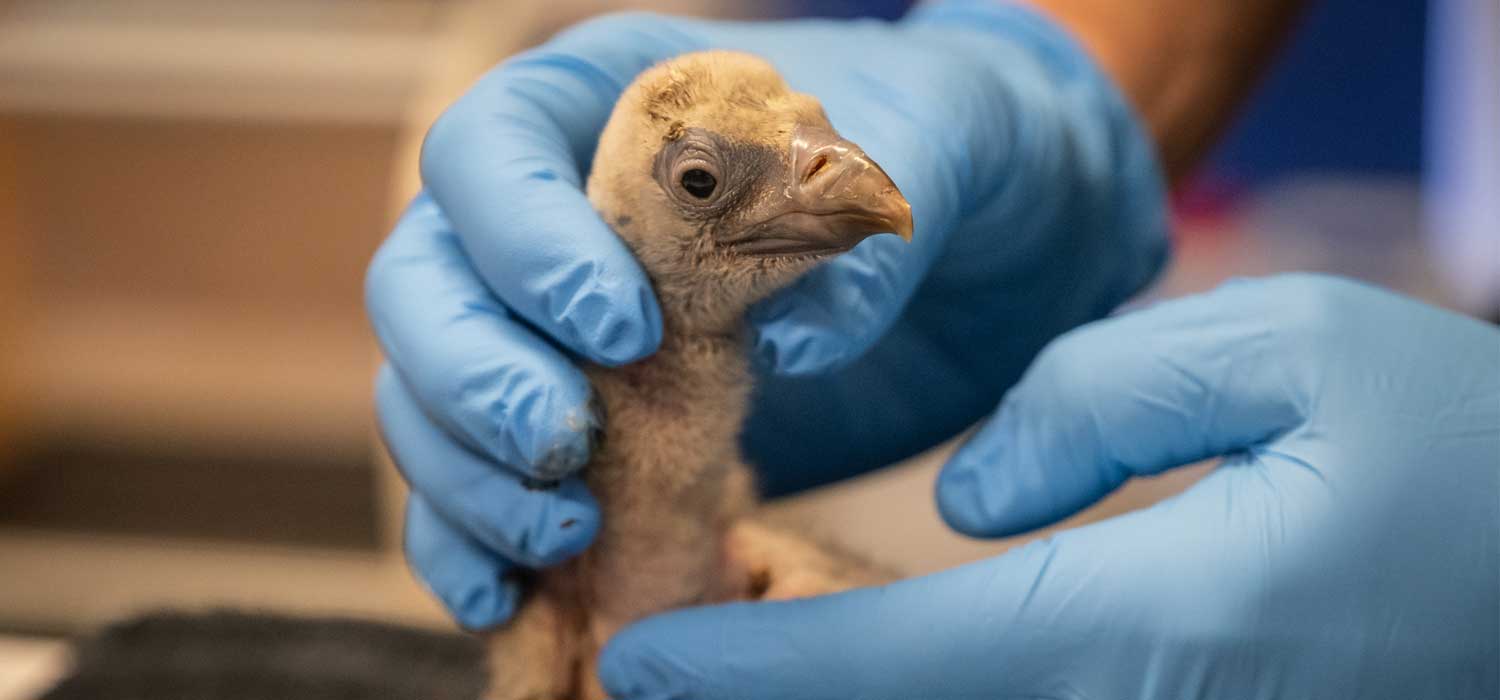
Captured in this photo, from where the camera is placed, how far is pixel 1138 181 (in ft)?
5.08

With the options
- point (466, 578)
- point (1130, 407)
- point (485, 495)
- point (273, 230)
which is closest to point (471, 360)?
point (485, 495)

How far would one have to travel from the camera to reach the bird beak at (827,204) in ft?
2.59

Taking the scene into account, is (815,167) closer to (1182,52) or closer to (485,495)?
(485,495)

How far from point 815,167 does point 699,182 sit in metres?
0.09

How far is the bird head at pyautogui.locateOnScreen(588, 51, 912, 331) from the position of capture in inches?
31.6

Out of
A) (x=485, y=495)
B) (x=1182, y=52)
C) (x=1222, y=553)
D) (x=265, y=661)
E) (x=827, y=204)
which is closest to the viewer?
(x=827, y=204)

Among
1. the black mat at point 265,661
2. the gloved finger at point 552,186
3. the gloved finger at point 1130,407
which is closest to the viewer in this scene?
the gloved finger at point 552,186

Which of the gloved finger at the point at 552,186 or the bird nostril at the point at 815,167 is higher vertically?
the bird nostril at the point at 815,167

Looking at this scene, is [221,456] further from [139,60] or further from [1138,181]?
[1138,181]

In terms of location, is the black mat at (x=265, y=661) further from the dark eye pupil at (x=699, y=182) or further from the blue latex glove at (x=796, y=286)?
the dark eye pupil at (x=699, y=182)

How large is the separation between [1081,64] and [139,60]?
1932mm

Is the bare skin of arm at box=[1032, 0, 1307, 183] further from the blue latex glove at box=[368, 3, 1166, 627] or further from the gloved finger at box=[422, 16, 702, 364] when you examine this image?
the gloved finger at box=[422, 16, 702, 364]

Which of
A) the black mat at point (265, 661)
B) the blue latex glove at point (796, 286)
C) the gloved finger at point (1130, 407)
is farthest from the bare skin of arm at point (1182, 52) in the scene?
the black mat at point (265, 661)

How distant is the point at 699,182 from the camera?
0.84m
